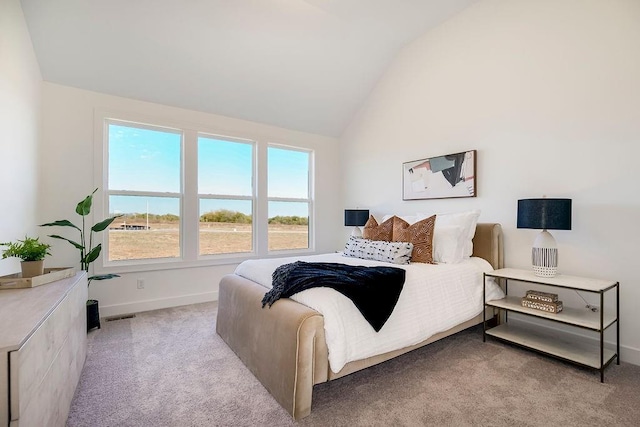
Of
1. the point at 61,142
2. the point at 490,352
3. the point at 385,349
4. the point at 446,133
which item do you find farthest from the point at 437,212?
the point at 61,142

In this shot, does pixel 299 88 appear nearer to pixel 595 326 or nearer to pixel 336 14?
pixel 336 14

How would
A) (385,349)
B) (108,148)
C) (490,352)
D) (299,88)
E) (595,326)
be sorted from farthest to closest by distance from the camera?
(299,88) → (108,148) → (490,352) → (595,326) → (385,349)

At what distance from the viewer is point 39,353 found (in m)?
1.18

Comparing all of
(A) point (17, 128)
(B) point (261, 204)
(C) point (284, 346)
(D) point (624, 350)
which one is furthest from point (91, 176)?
(D) point (624, 350)

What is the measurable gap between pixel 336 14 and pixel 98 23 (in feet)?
7.58

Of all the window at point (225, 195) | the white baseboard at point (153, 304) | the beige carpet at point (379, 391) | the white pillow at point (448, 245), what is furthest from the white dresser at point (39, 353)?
the white pillow at point (448, 245)

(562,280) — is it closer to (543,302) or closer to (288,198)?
(543,302)

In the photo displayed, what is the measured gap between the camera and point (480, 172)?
322 centimetres

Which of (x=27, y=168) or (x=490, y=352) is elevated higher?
(x=27, y=168)

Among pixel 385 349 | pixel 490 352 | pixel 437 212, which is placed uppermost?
pixel 437 212

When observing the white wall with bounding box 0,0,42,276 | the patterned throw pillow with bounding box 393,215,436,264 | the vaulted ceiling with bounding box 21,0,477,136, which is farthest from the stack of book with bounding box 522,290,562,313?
the white wall with bounding box 0,0,42,276

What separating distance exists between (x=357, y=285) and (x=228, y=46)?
2936 mm

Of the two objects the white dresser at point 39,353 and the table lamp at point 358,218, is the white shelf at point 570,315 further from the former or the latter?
the white dresser at point 39,353

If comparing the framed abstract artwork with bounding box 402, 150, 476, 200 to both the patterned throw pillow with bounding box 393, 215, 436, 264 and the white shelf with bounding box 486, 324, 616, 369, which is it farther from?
the white shelf with bounding box 486, 324, 616, 369
